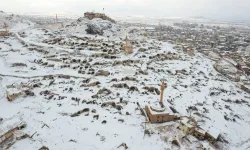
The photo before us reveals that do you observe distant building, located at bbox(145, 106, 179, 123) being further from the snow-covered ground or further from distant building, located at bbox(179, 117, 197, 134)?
distant building, located at bbox(179, 117, 197, 134)

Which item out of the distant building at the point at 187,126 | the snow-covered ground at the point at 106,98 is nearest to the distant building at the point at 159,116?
the snow-covered ground at the point at 106,98

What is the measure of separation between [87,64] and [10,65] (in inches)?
495

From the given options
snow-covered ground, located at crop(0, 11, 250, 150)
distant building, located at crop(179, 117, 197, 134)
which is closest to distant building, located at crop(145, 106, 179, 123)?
snow-covered ground, located at crop(0, 11, 250, 150)

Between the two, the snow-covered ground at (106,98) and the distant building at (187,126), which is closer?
the snow-covered ground at (106,98)

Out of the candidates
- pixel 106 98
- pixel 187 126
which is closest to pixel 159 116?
pixel 187 126

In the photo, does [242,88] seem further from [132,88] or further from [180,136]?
[180,136]

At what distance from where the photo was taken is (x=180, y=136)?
20328 mm

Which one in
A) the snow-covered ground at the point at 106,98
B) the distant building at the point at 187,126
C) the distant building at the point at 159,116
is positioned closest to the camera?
the snow-covered ground at the point at 106,98

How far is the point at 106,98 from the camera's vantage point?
26.5 metres

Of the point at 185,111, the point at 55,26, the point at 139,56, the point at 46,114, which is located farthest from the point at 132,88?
the point at 55,26

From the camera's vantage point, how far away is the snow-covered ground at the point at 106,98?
19938 millimetres

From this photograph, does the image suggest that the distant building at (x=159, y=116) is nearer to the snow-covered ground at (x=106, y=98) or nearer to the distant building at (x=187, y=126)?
the snow-covered ground at (x=106, y=98)

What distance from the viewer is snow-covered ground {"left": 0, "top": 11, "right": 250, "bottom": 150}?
19.9m

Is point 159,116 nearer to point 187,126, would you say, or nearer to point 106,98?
point 187,126
